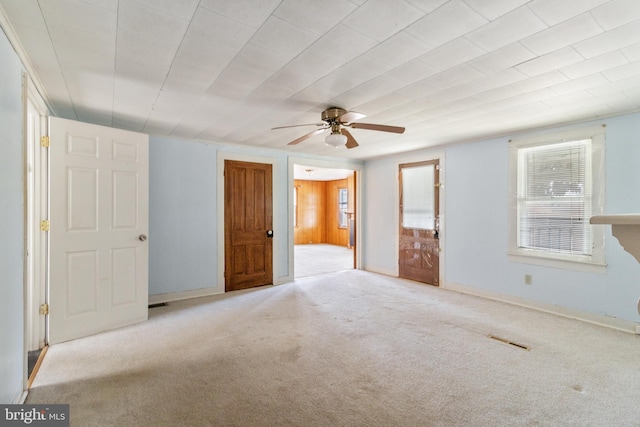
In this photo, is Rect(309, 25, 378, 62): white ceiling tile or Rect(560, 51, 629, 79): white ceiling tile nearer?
Rect(309, 25, 378, 62): white ceiling tile

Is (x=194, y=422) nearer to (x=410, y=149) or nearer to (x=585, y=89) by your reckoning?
(x=585, y=89)

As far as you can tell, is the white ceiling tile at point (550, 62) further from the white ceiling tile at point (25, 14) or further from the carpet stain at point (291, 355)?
the white ceiling tile at point (25, 14)

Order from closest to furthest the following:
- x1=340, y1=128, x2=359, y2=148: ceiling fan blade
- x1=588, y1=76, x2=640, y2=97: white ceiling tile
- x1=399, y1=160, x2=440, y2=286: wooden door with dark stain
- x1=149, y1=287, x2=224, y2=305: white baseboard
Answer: x1=588, y1=76, x2=640, y2=97: white ceiling tile, x1=340, y1=128, x2=359, y2=148: ceiling fan blade, x1=149, y1=287, x2=224, y2=305: white baseboard, x1=399, y1=160, x2=440, y2=286: wooden door with dark stain

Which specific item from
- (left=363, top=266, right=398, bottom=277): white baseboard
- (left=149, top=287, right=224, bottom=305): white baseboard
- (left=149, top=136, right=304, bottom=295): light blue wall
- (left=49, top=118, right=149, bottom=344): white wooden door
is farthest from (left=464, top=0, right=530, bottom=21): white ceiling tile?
(left=363, top=266, right=398, bottom=277): white baseboard

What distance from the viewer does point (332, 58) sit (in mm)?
2006

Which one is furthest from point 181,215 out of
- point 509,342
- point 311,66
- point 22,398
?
point 509,342

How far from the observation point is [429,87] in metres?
2.48

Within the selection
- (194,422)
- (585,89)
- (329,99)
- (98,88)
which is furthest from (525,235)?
(98,88)

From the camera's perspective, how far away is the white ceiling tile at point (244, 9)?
1462 mm

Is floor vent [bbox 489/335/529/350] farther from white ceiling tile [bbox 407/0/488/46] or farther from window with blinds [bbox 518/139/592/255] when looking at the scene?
white ceiling tile [bbox 407/0/488/46]

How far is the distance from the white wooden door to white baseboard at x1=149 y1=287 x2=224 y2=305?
705mm

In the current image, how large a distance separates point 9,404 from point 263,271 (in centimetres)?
→ 338

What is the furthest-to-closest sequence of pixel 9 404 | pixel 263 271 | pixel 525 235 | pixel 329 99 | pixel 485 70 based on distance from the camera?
pixel 263 271, pixel 525 235, pixel 329 99, pixel 485 70, pixel 9 404

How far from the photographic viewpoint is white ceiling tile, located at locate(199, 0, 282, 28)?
1.46 meters
